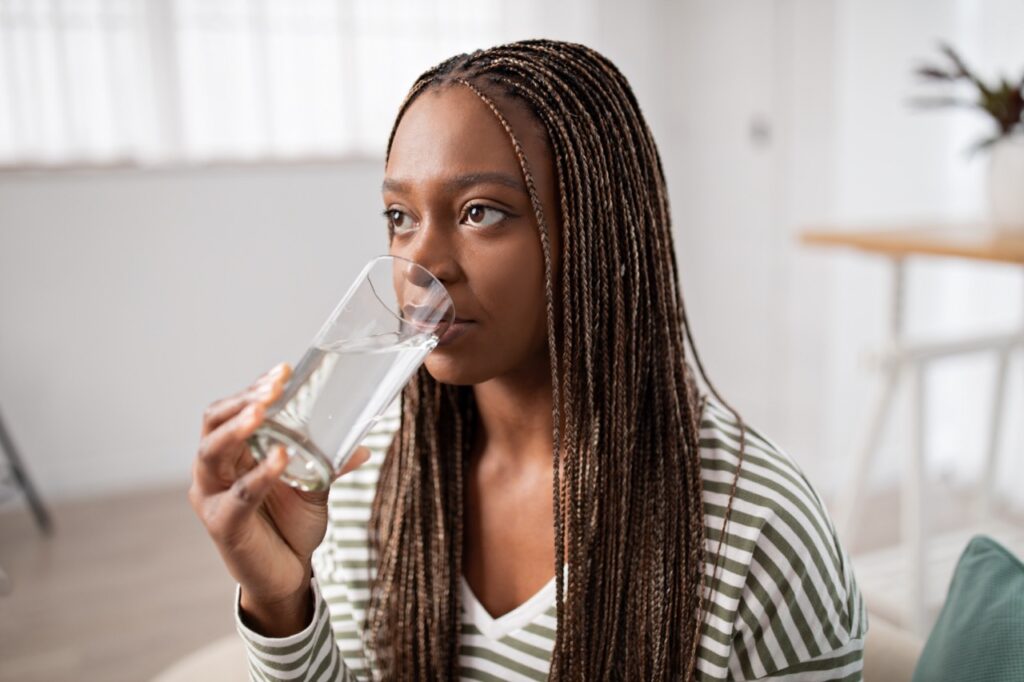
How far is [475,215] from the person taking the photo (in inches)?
33.1

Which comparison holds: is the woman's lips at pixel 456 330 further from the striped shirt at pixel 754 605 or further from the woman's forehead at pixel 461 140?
the striped shirt at pixel 754 605

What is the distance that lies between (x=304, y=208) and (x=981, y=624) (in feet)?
9.49

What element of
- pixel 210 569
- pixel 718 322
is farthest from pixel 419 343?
pixel 718 322

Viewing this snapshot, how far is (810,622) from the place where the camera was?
852 mm

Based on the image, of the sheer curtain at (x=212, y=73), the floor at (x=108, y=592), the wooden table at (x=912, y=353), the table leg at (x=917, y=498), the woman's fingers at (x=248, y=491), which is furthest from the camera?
the sheer curtain at (x=212, y=73)

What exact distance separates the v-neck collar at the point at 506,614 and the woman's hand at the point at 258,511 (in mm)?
185

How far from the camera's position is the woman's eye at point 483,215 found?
84cm

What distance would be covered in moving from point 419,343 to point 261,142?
278 centimetres

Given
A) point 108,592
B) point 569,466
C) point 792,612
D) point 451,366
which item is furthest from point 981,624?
point 108,592

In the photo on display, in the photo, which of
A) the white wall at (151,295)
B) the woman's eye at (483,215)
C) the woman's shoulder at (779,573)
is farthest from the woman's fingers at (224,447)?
the white wall at (151,295)

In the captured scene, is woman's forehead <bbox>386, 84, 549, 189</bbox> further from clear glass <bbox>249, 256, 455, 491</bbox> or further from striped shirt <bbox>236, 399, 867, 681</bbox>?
striped shirt <bbox>236, 399, 867, 681</bbox>

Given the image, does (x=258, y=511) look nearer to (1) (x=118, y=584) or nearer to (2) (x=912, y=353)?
(2) (x=912, y=353)

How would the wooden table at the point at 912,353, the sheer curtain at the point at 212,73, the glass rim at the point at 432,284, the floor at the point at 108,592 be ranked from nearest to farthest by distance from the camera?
the glass rim at the point at 432,284
the wooden table at the point at 912,353
the floor at the point at 108,592
the sheer curtain at the point at 212,73

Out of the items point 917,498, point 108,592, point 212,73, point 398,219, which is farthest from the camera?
point 212,73
